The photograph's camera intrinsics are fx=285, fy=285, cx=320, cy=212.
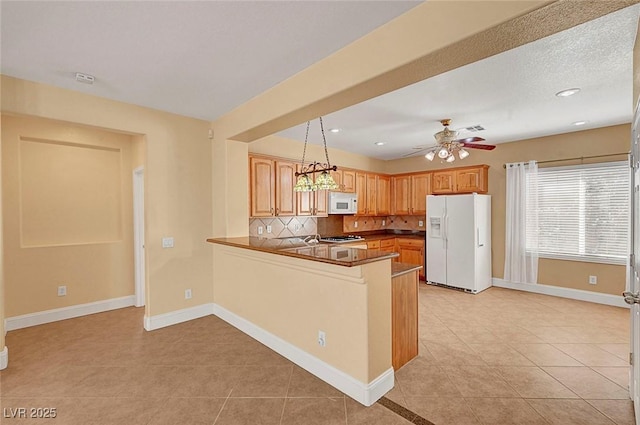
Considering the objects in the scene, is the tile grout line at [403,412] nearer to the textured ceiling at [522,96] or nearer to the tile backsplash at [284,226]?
the textured ceiling at [522,96]

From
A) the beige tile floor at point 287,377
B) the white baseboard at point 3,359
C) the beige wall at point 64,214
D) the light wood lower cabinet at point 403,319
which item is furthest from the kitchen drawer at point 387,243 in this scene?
the white baseboard at point 3,359

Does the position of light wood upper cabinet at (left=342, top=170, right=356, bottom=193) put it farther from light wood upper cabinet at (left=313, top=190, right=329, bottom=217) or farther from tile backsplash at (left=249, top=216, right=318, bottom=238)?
tile backsplash at (left=249, top=216, right=318, bottom=238)

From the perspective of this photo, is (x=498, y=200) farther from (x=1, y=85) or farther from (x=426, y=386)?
(x=1, y=85)

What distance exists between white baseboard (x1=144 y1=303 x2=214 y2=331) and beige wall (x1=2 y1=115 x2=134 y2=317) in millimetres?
1327

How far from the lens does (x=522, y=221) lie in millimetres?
5094

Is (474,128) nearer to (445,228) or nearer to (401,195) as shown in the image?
(445,228)

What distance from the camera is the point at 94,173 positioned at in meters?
4.25

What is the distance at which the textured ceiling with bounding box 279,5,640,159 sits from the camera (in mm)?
2207

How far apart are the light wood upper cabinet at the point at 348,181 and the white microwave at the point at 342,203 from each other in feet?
0.46

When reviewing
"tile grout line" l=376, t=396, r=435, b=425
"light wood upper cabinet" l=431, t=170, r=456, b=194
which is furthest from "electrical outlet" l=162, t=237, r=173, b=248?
"light wood upper cabinet" l=431, t=170, r=456, b=194

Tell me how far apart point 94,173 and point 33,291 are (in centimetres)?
173

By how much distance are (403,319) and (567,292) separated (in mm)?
3954

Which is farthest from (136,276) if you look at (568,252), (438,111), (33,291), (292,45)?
(568,252)

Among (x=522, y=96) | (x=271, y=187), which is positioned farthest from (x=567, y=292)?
(x=271, y=187)
